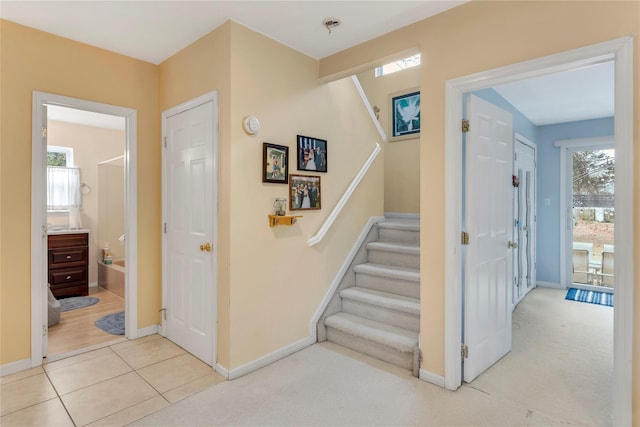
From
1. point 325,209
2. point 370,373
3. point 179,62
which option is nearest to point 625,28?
point 325,209

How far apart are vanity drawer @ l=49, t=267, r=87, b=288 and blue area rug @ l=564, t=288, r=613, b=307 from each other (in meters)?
6.48

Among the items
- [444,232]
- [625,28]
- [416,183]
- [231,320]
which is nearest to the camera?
[625,28]

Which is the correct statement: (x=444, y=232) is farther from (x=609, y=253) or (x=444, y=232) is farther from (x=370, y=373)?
(x=609, y=253)

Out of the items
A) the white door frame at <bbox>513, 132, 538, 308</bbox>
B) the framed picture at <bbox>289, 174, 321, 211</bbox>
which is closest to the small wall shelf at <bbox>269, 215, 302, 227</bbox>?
the framed picture at <bbox>289, 174, 321, 211</bbox>

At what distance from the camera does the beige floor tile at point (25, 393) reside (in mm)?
2066

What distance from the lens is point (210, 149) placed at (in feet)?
8.45

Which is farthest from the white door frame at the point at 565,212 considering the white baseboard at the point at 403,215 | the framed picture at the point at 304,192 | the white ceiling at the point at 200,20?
the framed picture at the point at 304,192

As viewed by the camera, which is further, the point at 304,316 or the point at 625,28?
the point at 304,316

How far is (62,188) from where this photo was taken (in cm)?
483

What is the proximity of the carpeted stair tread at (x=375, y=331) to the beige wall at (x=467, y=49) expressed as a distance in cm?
20

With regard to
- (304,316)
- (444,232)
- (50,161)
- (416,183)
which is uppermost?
(50,161)

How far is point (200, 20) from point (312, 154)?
1.30m

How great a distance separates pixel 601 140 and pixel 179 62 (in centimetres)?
543

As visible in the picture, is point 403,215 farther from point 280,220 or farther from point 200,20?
point 200,20
